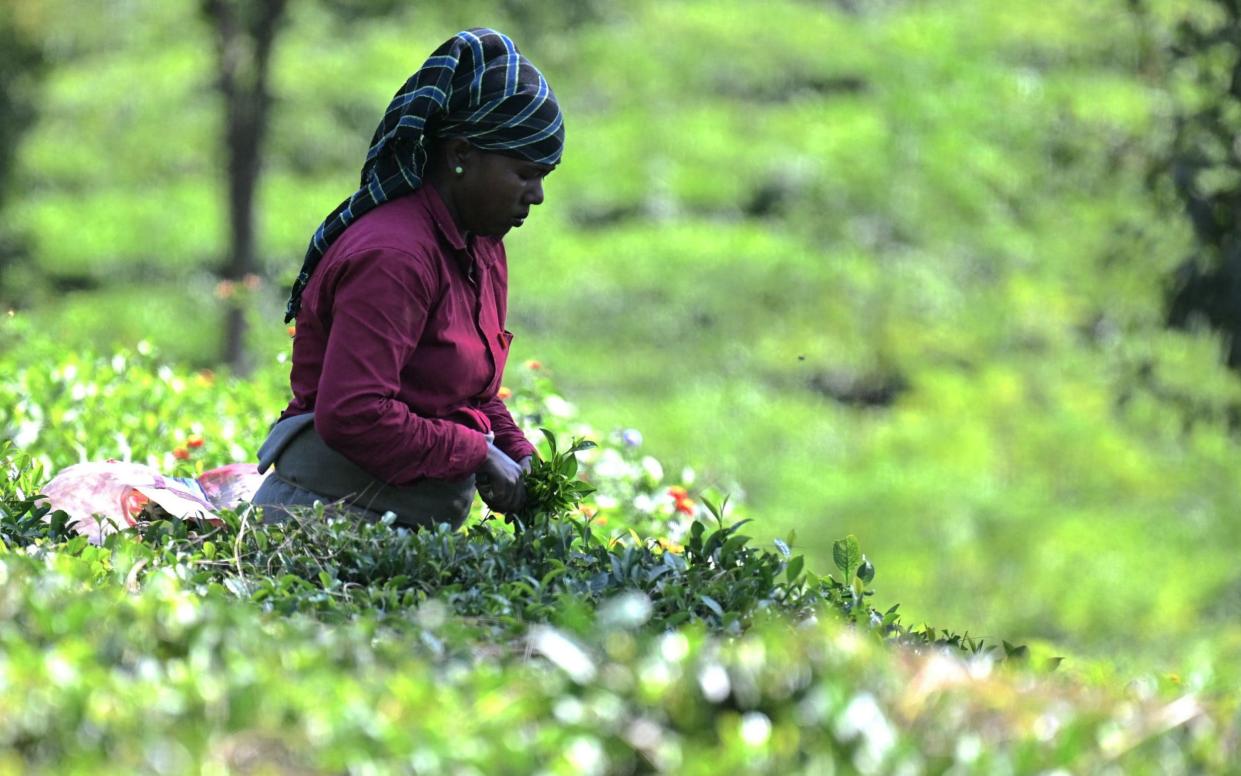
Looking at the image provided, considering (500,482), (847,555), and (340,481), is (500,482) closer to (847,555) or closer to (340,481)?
(340,481)

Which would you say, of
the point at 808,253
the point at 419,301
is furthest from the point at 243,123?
the point at 419,301

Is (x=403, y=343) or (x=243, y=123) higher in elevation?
(x=243, y=123)

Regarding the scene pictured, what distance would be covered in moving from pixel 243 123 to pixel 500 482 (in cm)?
918

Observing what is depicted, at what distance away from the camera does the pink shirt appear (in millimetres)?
3684

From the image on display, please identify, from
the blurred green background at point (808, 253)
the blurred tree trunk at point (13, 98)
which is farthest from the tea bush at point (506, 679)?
the blurred tree trunk at point (13, 98)

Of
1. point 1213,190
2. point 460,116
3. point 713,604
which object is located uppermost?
point 1213,190

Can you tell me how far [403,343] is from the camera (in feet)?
12.2

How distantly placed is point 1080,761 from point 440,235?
6.77ft

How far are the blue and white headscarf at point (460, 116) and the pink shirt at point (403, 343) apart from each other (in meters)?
0.05

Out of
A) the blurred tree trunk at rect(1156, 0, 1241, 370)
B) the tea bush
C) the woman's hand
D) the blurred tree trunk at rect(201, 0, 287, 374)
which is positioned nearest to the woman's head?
the woman's hand

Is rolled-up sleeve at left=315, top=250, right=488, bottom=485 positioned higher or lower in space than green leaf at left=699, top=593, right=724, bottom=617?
higher

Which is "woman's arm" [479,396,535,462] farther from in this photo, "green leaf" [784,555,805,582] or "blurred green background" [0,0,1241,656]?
"blurred green background" [0,0,1241,656]

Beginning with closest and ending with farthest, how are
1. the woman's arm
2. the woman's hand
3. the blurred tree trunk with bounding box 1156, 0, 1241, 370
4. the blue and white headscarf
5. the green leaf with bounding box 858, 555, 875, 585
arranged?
the green leaf with bounding box 858, 555, 875, 585 < the blue and white headscarf < the woman's hand < the woman's arm < the blurred tree trunk with bounding box 1156, 0, 1241, 370

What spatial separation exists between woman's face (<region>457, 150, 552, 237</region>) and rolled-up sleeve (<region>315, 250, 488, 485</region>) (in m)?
0.22
